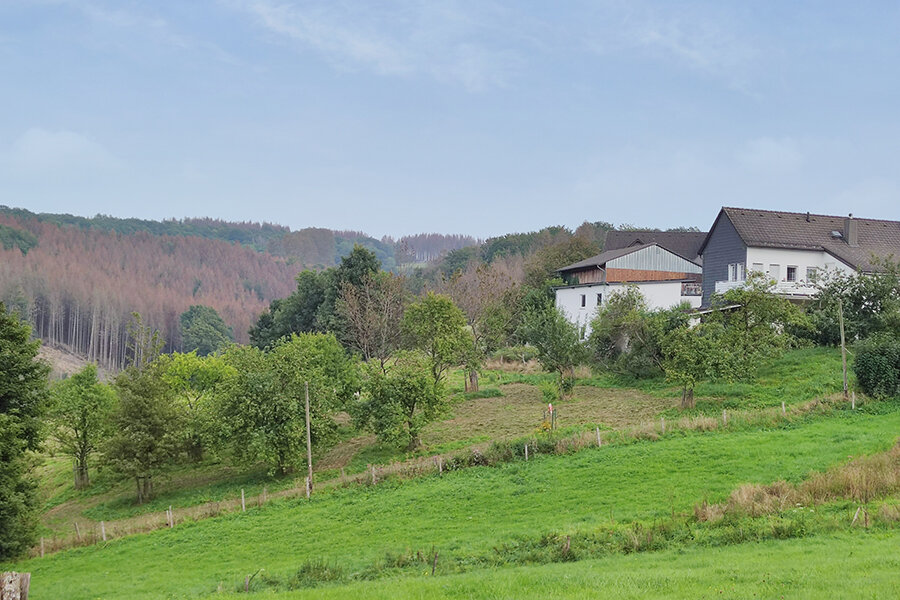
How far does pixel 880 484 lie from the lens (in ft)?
60.4

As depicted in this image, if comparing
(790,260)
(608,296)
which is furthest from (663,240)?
(790,260)

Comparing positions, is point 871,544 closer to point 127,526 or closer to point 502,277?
point 127,526

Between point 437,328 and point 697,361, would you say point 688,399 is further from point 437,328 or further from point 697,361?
point 437,328

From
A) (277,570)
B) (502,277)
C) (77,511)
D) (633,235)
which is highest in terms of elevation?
(633,235)

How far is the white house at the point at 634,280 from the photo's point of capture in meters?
52.8

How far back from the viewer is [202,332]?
131 meters

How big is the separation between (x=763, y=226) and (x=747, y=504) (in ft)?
106

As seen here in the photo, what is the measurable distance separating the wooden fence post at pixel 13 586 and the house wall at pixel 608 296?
44.1m

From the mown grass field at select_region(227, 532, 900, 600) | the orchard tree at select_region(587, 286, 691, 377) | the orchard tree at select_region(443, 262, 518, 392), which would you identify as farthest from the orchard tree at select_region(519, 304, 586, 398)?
the mown grass field at select_region(227, 532, 900, 600)

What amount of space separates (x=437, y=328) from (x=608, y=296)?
17248 millimetres

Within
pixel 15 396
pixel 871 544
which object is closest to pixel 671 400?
pixel 871 544

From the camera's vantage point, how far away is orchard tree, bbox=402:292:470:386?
133 feet

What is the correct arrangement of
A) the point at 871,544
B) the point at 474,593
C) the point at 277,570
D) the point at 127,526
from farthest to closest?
1. the point at 127,526
2. the point at 277,570
3. the point at 871,544
4. the point at 474,593

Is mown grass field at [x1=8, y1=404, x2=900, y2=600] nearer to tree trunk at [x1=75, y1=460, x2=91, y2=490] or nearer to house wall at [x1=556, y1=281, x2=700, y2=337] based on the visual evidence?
tree trunk at [x1=75, y1=460, x2=91, y2=490]
